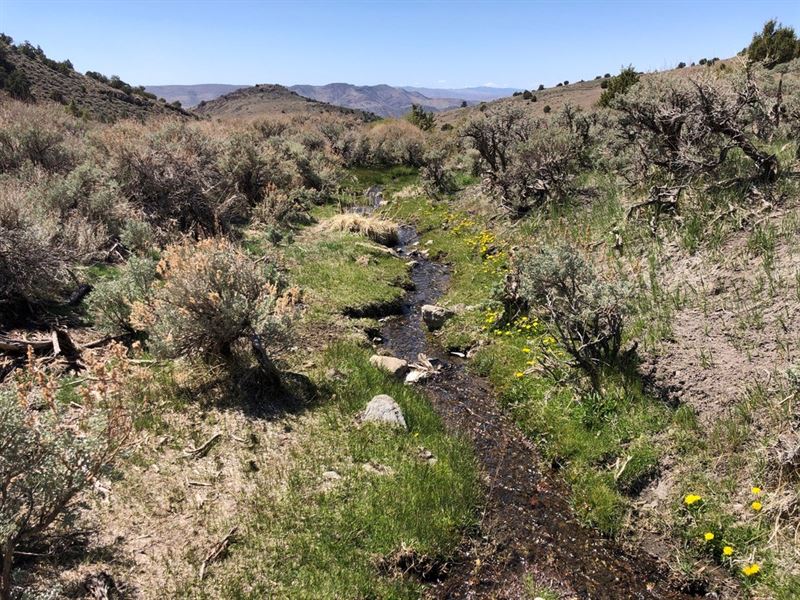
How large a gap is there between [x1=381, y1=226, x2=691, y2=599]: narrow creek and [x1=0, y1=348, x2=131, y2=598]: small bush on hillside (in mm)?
3849

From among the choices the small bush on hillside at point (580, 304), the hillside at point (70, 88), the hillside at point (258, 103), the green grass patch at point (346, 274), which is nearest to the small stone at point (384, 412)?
the small bush on hillside at point (580, 304)

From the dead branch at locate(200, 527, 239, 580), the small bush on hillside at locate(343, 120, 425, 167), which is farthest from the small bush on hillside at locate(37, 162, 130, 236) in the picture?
the small bush on hillside at locate(343, 120, 425, 167)

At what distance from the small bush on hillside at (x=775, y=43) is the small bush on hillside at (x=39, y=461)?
46698mm

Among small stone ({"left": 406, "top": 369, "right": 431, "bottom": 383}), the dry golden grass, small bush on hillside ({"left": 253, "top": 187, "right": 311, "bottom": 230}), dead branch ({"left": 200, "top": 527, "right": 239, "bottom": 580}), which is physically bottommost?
dead branch ({"left": 200, "top": 527, "right": 239, "bottom": 580})

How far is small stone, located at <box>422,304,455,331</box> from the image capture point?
1251 centimetres

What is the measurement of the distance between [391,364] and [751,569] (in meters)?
6.44

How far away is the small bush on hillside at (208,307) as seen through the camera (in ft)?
25.3

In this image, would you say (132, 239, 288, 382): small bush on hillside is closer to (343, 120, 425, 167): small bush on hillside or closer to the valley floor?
the valley floor

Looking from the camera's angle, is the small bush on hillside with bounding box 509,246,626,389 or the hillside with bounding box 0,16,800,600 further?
the small bush on hillside with bounding box 509,246,626,389

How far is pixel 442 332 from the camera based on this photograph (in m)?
12.2

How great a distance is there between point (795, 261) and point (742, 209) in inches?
91.8

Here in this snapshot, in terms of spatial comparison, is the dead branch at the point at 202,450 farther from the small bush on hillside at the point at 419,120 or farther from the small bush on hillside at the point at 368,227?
the small bush on hillside at the point at 419,120

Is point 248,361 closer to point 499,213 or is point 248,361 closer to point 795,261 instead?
point 795,261

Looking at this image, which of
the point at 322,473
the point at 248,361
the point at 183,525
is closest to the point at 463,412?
the point at 322,473
